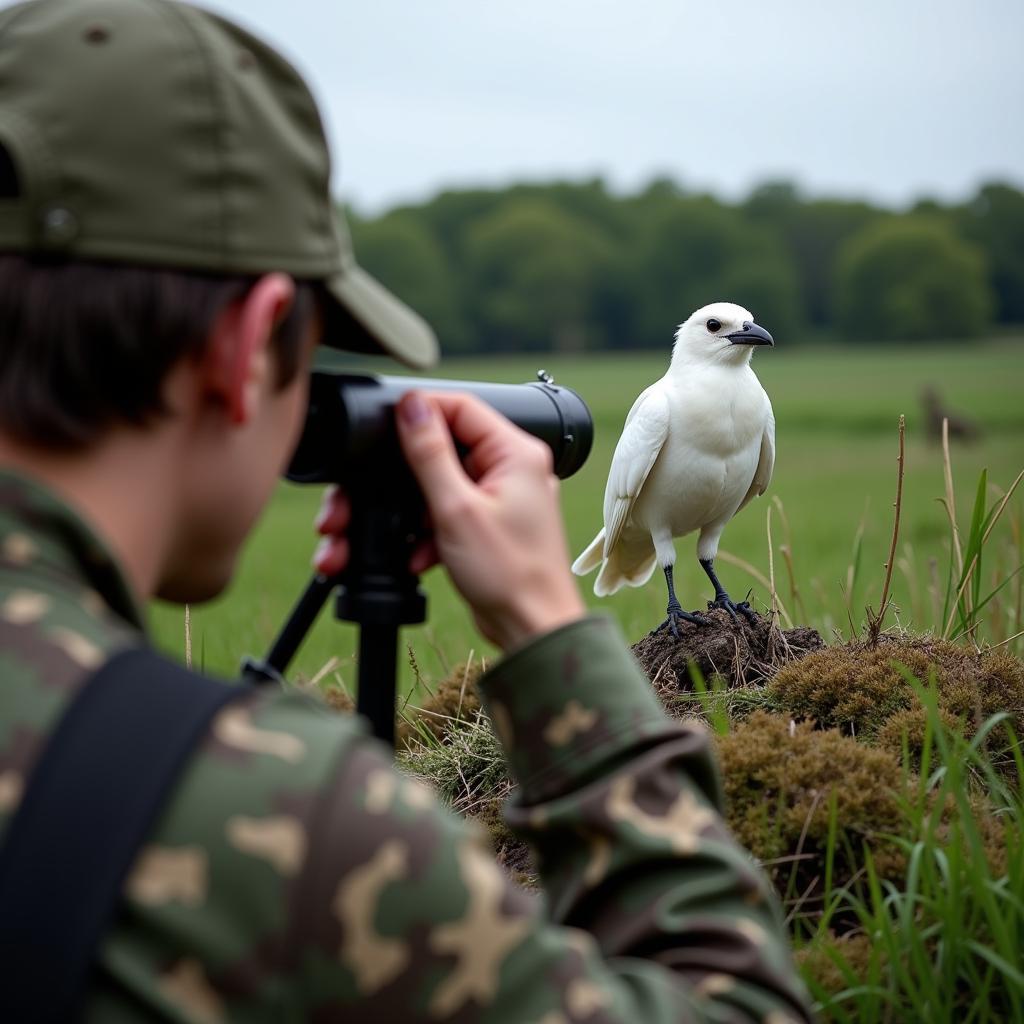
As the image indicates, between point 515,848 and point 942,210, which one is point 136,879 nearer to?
point 515,848

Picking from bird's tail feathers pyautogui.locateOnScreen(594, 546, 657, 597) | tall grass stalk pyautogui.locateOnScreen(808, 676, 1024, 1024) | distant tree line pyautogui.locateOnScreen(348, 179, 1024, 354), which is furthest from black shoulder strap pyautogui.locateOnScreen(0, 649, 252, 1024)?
distant tree line pyautogui.locateOnScreen(348, 179, 1024, 354)

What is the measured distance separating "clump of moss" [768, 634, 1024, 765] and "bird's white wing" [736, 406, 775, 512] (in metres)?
1.33

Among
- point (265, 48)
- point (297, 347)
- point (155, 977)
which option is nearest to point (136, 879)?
point (155, 977)

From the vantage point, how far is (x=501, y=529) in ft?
4.36

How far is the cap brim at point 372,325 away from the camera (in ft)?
4.33

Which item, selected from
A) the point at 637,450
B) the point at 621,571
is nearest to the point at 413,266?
the point at 621,571

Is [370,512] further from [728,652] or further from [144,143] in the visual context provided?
[728,652]

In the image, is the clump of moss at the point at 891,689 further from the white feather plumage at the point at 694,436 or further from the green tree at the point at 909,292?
the green tree at the point at 909,292

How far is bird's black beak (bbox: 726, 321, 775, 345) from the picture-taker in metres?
3.83

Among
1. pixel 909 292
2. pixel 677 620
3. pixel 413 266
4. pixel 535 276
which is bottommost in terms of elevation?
pixel 413 266

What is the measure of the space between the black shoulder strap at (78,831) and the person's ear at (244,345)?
322mm

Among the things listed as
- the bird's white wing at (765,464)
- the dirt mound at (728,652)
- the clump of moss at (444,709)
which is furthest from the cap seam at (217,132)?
the bird's white wing at (765,464)

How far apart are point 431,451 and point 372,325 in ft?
0.50

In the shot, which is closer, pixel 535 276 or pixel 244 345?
pixel 244 345
